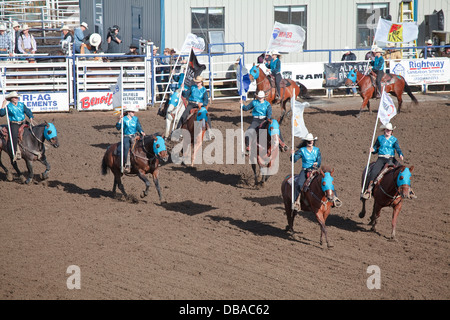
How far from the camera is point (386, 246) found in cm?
1121

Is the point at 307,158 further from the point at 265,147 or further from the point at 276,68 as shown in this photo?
the point at 276,68

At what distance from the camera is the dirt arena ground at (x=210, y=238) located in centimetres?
922

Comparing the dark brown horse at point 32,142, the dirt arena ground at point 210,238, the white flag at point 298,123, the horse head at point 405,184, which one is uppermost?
the white flag at point 298,123

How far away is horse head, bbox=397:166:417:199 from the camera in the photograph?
35.6 ft

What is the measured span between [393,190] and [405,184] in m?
0.52

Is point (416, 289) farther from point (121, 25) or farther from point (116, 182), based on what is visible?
point (121, 25)

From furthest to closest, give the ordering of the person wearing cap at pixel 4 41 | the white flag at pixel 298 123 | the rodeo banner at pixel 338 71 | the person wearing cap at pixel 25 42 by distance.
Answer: the person wearing cap at pixel 4 41 < the rodeo banner at pixel 338 71 < the person wearing cap at pixel 25 42 < the white flag at pixel 298 123

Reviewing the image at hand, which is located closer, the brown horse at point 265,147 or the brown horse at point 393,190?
the brown horse at point 393,190

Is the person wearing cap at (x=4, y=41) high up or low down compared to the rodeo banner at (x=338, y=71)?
up

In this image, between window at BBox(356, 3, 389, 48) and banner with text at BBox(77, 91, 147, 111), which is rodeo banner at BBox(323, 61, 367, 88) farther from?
banner with text at BBox(77, 91, 147, 111)

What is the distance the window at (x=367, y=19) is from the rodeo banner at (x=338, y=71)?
284 cm

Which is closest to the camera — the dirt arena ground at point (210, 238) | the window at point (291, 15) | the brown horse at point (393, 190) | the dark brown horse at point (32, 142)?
the dirt arena ground at point (210, 238)

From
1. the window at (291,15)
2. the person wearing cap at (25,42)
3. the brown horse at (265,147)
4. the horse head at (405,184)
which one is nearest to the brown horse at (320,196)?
the horse head at (405,184)

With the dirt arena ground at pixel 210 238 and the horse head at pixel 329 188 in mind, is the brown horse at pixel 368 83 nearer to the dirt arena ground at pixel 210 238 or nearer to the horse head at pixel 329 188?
the dirt arena ground at pixel 210 238
